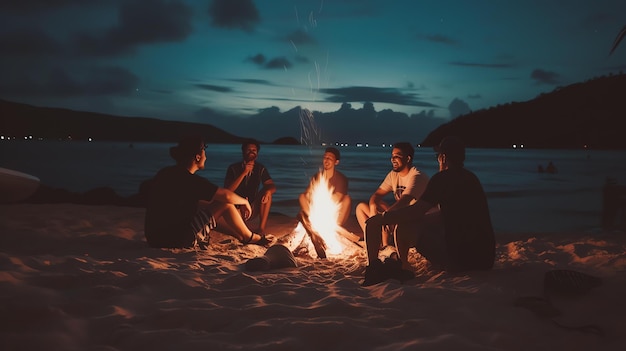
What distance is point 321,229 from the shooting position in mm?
7680

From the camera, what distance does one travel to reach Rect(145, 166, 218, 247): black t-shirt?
6517 mm

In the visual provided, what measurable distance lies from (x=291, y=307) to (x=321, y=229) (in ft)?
11.7

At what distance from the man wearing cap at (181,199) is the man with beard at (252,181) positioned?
52.9 inches

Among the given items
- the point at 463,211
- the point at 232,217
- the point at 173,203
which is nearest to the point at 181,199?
the point at 173,203

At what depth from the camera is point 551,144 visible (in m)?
134

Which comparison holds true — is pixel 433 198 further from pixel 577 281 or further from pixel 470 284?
pixel 577 281

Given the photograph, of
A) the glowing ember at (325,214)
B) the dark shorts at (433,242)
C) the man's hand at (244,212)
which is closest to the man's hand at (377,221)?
the dark shorts at (433,242)

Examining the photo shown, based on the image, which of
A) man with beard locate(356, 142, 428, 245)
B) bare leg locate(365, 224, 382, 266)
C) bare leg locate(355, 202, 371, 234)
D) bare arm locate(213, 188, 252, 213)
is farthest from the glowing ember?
bare leg locate(365, 224, 382, 266)

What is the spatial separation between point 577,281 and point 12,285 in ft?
17.7

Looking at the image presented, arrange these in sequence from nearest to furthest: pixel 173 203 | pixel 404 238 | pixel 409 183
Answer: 1. pixel 404 238
2. pixel 173 203
3. pixel 409 183

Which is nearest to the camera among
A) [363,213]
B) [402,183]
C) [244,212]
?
[402,183]

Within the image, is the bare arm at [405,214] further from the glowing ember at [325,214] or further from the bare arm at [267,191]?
the bare arm at [267,191]

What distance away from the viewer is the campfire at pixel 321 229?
744 cm

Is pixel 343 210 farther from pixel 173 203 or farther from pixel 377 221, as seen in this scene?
pixel 173 203
